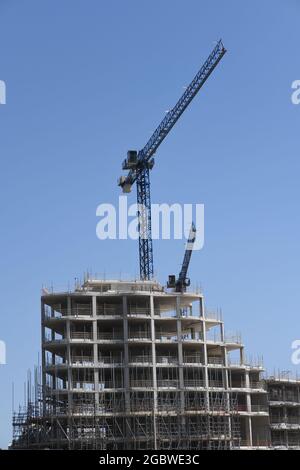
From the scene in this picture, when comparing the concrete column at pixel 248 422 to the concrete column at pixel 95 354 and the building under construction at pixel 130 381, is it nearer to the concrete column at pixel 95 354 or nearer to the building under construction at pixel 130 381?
the building under construction at pixel 130 381

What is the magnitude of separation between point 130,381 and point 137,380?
898mm

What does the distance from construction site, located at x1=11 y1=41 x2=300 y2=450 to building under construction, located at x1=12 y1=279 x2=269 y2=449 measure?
11 cm

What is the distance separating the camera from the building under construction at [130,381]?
98562 mm

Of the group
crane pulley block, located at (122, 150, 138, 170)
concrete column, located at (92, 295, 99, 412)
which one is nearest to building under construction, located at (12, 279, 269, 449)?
concrete column, located at (92, 295, 99, 412)

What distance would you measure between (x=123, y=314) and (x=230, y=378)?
1623 centimetres

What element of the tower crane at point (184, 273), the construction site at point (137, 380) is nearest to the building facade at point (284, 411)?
the construction site at point (137, 380)

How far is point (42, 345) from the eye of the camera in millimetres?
102312

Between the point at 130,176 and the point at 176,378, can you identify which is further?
the point at 130,176

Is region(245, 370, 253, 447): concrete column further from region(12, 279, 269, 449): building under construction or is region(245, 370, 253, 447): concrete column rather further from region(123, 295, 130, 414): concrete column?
region(123, 295, 130, 414): concrete column

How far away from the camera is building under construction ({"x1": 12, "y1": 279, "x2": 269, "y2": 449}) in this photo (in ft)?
323
